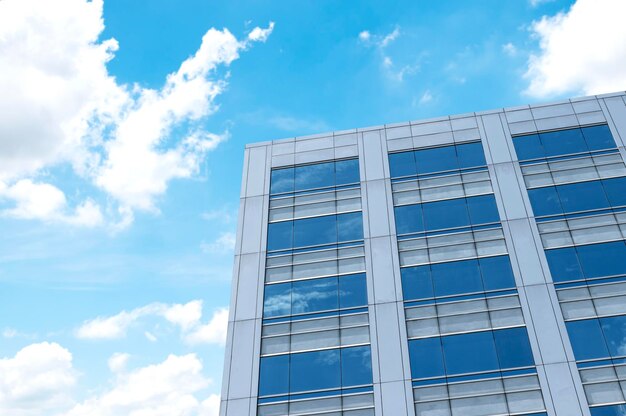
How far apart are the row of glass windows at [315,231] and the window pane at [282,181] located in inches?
108

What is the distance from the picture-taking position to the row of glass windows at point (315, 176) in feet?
112

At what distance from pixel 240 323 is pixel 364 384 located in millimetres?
7569

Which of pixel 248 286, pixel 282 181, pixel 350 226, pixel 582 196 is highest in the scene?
pixel 282 181

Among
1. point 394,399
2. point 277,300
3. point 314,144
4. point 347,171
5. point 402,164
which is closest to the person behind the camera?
point 394,399

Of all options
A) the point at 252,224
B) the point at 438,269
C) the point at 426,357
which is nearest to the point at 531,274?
the point at 438,269

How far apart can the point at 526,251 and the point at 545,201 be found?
12.4ft

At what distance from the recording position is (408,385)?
25625mm

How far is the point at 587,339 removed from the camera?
84.0 feet

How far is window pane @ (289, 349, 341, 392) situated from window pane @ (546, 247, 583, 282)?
12.2 metres

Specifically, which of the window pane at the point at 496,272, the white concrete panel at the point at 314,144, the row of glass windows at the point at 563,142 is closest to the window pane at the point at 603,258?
the window pane at the point at 496,272

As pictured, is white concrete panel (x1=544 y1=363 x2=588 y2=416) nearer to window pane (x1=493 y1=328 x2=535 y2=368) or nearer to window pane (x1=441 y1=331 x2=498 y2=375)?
window pane (x1=493 y1=328 x2=535 y2=368)

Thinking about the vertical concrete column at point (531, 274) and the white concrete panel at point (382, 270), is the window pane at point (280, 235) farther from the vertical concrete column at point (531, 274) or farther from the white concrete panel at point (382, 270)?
the vertical concrete column at point (531, 274)

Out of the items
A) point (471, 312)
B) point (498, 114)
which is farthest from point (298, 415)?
point (498, 114)

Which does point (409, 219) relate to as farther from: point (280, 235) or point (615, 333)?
point (615, 333)
